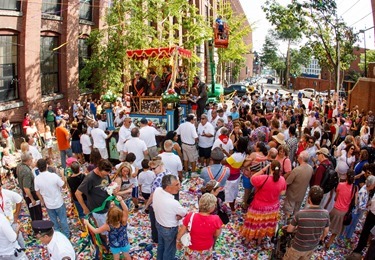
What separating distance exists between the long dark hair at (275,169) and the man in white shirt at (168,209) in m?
1.77

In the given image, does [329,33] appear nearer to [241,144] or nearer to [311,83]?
[241,144]

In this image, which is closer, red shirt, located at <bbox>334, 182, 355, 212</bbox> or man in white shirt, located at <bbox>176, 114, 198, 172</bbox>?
red shirt, located at <bbox>334, 182, 355, 212</bbox>

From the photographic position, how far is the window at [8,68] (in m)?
14.8

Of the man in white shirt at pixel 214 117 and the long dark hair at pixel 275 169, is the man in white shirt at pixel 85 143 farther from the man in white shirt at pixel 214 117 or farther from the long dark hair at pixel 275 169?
the long dark hair at pixel 275 169

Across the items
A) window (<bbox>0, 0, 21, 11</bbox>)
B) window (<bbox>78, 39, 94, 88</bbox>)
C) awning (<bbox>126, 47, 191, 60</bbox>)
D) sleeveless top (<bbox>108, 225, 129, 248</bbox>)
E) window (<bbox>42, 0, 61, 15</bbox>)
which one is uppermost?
window (<bbox>42, 0, 61, 15</bbox>)

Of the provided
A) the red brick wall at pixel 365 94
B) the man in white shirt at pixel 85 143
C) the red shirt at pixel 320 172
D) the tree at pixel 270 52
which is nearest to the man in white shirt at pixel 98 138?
the man in white shirt at pixel 85 143

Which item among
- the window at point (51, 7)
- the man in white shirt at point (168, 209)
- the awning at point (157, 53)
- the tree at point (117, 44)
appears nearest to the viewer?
the man in white shirt at point (168, 209)

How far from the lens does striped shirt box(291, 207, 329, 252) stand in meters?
5.05

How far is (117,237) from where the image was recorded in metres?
5.46

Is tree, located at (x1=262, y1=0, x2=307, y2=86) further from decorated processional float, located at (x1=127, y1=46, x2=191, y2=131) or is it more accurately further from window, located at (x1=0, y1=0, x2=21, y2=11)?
window, located at (x1=0, y1=0, x2=21, y2=11)

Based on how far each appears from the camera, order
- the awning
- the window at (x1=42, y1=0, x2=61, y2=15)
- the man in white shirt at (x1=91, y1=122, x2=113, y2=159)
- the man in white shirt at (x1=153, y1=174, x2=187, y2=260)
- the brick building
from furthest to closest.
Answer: the window at (x1=42, y1=0, x2=61, y2=15) < the brick building < the awning < the man in white shirt at (x1=91, y1=122, x2=113, y2=159) < the man in white shirt at (x1=153, y1=174, x2=187, y2=260)

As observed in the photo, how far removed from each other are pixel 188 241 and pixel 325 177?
10.8ft

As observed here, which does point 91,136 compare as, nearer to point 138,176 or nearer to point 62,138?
point 62,138

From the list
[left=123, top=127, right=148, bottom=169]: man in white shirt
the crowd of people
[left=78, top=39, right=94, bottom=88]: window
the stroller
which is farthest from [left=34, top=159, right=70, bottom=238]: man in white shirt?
[left=78, top=39, right=94, bottom=88]: window
